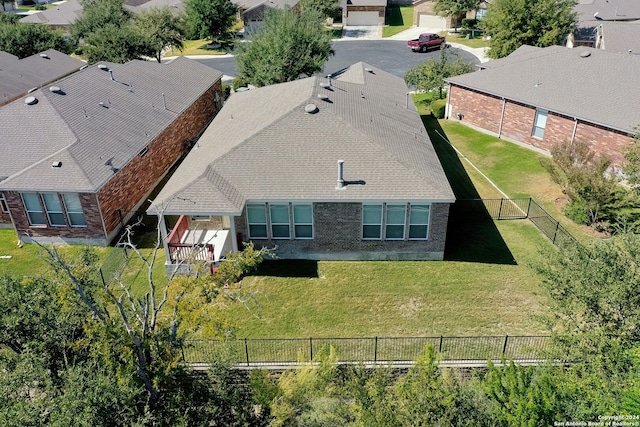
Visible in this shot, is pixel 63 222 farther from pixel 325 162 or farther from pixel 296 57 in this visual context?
pixel 296 57

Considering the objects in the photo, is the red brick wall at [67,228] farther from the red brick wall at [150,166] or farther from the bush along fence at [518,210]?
the bush along fence at [518,210]

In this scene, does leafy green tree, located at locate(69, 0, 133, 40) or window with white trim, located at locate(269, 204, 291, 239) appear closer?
window with white trim, located at locate(269, 204, 291, 239)

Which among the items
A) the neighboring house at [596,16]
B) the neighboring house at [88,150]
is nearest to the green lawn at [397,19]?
the neighboring house at [596,16]

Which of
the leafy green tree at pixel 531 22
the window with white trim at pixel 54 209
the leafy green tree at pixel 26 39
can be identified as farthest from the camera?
the leafy green tree at pixel 26 39

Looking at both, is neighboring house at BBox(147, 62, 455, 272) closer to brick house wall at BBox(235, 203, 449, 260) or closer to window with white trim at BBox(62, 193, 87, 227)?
brick house wall at BBox(235, 203, 449, 260)

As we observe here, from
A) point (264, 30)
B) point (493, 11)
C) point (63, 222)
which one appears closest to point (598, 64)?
point (493, 11)

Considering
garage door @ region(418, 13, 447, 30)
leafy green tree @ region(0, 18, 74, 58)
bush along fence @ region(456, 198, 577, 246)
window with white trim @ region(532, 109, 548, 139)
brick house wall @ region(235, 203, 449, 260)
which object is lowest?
bush along fence @ region(456, 198, 577, 246)

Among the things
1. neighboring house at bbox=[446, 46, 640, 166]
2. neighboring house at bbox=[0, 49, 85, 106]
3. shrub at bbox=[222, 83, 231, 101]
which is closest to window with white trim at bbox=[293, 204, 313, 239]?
neighboring house at bbox=[446, 46, 640, 166]
